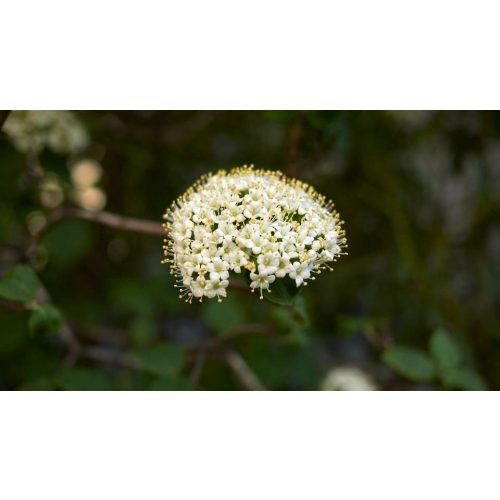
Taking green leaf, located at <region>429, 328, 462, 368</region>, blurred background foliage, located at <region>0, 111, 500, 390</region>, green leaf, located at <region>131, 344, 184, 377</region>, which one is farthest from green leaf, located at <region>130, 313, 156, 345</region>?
green leaf, located at <region>429, 328, 462, 368</region>

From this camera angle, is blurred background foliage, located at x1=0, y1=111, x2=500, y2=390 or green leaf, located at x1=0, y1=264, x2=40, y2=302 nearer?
green leaf, located at x1=0, y1=264, x2=40, y2=302

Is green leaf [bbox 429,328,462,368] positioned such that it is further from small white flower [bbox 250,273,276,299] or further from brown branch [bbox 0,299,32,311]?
brown branch [bbox 0,299,32,311]

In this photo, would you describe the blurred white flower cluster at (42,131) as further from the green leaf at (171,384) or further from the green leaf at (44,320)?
the green leaf at (171,384)

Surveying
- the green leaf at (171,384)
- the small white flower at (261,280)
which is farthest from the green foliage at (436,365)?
the small white flower at (261,280)

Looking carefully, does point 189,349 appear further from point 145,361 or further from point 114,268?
point 114,268

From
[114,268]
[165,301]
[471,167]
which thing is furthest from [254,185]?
[471,167]
